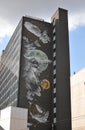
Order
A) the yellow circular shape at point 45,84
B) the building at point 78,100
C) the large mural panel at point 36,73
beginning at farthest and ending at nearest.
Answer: the yellow circular shape at point 45,84
the large mural panel at point 36,73
the building at point 78,100

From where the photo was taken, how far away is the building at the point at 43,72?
250 feet

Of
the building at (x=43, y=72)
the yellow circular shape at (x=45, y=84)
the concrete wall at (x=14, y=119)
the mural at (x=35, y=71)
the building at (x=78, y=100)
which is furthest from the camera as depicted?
the yellow circular shape at (x=45, y=84)

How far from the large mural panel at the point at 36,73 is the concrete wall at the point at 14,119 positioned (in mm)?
14129

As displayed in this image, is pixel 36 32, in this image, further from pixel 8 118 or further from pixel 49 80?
pixel 8 118

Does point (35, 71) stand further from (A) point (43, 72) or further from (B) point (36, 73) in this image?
(A) point (43, 72)

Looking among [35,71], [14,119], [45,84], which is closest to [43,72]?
[35,71]

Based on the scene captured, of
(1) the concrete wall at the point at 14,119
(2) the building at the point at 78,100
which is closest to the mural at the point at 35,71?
(2) the building at the point at 78,100

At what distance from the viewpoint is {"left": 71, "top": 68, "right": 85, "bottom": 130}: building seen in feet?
239

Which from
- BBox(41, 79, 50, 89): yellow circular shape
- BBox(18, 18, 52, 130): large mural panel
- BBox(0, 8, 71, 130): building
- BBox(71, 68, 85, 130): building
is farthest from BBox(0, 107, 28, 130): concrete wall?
BBox(41, 79, 50, 89): yellow circular shape

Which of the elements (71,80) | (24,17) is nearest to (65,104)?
(71,80)

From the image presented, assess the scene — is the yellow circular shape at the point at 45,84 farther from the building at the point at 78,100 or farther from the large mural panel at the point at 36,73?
the building at the point at 78,100

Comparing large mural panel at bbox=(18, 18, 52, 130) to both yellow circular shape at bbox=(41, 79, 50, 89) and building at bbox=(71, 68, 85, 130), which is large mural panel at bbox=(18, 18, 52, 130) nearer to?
yellow circular shape at bbox=(41, 79, 50, 89)

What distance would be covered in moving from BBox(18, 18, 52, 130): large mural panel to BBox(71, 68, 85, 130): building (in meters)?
6.72

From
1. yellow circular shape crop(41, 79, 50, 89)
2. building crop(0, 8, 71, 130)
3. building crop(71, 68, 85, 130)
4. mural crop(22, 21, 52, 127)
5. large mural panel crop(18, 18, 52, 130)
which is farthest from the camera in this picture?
yellow circular shape crop(41, 79, 50, 89)
